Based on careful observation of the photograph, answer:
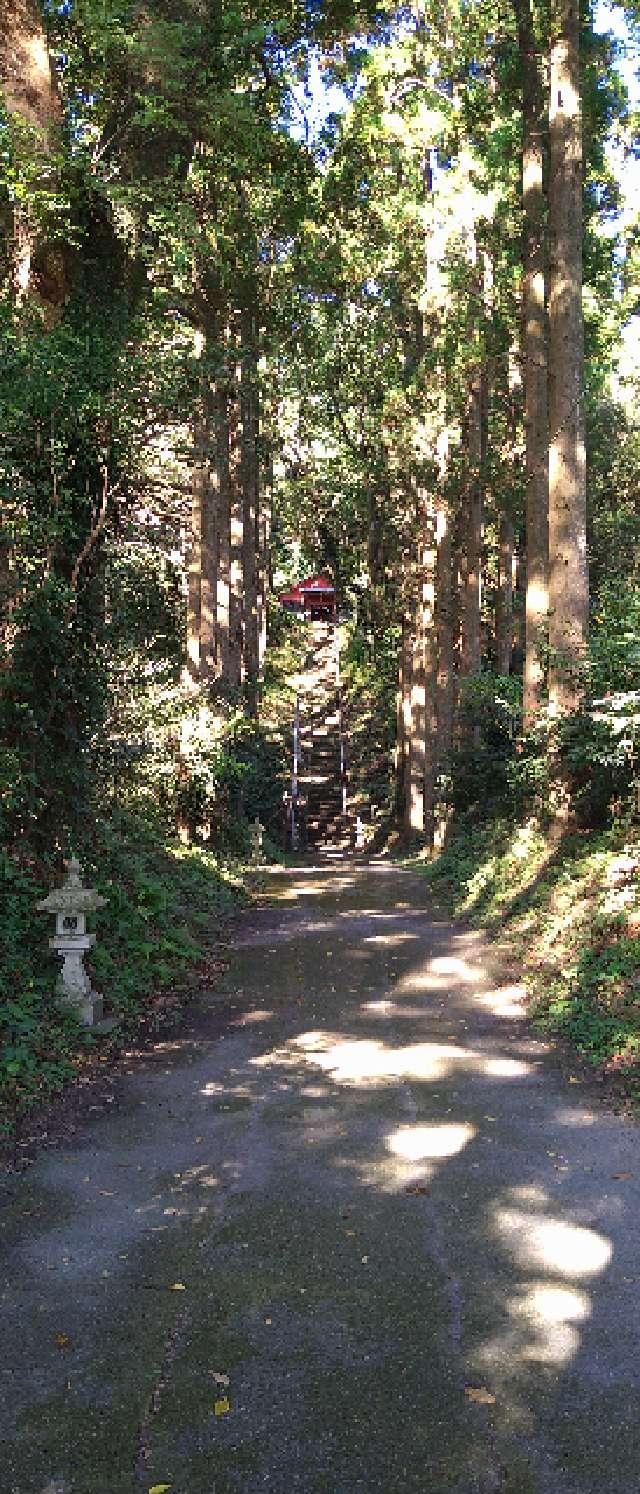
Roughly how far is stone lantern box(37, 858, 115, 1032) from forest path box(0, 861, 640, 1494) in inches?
25.2

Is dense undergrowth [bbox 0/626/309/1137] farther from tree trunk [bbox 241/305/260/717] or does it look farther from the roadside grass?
tree trunk [bbox 241/305/260/717]

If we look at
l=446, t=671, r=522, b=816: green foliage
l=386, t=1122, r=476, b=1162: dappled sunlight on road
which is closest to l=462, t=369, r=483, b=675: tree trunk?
l=446, t=671, r=522, b=816: green foliage

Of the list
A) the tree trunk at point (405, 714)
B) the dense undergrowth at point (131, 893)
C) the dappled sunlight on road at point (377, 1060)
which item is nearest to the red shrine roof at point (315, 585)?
the tree trunk at point (405, 714)

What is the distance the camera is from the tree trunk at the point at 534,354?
46.6ft

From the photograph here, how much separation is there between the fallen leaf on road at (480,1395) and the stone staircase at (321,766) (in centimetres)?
2729

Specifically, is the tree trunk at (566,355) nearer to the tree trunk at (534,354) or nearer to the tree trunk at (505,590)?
the tree trunk at (534,354)

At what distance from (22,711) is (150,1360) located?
5.30 meters

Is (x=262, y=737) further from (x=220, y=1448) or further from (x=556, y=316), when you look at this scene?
(x=220, y=1448)

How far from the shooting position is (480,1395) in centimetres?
345

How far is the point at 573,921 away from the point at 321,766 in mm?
24453

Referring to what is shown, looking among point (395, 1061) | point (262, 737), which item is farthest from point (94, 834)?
point (262, 737)

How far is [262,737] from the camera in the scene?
29.4 metres

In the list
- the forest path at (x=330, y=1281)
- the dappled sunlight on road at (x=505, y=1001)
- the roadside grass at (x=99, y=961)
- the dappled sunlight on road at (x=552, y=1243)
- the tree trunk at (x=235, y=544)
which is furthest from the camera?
the tree trunk at (x=235, y=544)

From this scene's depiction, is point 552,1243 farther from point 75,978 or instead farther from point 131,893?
point 131,893
